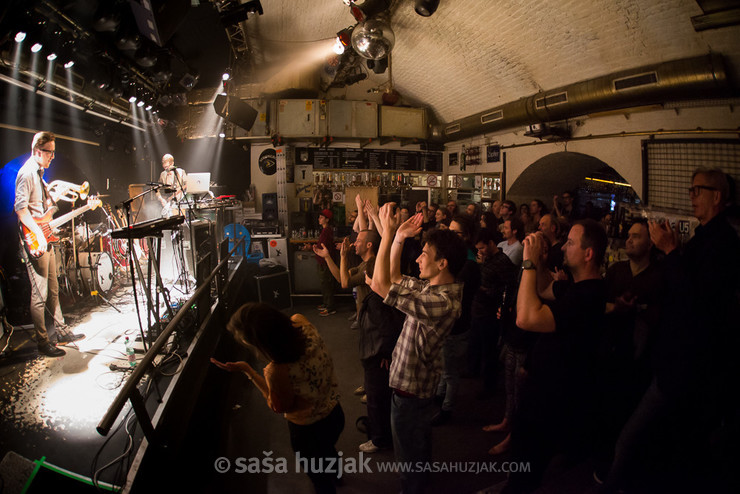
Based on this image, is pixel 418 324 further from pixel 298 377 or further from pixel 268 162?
pixel 268 162

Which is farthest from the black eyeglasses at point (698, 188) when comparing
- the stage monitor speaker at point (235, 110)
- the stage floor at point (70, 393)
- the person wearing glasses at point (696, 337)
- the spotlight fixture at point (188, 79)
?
the stage monitor speaker at point (235, 110)

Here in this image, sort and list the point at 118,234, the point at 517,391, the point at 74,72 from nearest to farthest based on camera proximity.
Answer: the point at 118,234
the point at 517,391
the point at 74,72

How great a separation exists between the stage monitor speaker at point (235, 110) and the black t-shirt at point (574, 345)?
23.1 ft

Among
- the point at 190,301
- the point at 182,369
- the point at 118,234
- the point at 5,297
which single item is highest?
the point at 118,234

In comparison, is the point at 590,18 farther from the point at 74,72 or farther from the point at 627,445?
the point at 74,72

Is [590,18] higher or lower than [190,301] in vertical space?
higher

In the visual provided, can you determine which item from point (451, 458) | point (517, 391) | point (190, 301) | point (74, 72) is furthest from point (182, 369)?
point (74, 72)

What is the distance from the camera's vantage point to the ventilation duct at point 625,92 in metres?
3.12

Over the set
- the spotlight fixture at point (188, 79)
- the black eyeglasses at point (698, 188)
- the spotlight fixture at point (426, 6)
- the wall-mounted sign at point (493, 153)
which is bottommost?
the black eyeglasses at point (698, 188)

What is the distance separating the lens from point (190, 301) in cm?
284

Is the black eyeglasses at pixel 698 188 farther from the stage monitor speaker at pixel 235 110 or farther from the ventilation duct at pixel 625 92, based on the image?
the stage monitor speaker at pixel 235 110

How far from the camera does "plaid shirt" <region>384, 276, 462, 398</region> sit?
188cm

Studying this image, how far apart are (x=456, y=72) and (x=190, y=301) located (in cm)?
580

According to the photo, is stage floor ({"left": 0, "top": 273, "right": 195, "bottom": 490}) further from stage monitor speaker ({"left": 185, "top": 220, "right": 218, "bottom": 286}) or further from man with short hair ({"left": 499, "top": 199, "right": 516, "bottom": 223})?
man with short hair ({"left": 499, "top": 199, "right": 516, "bottom": 223})
